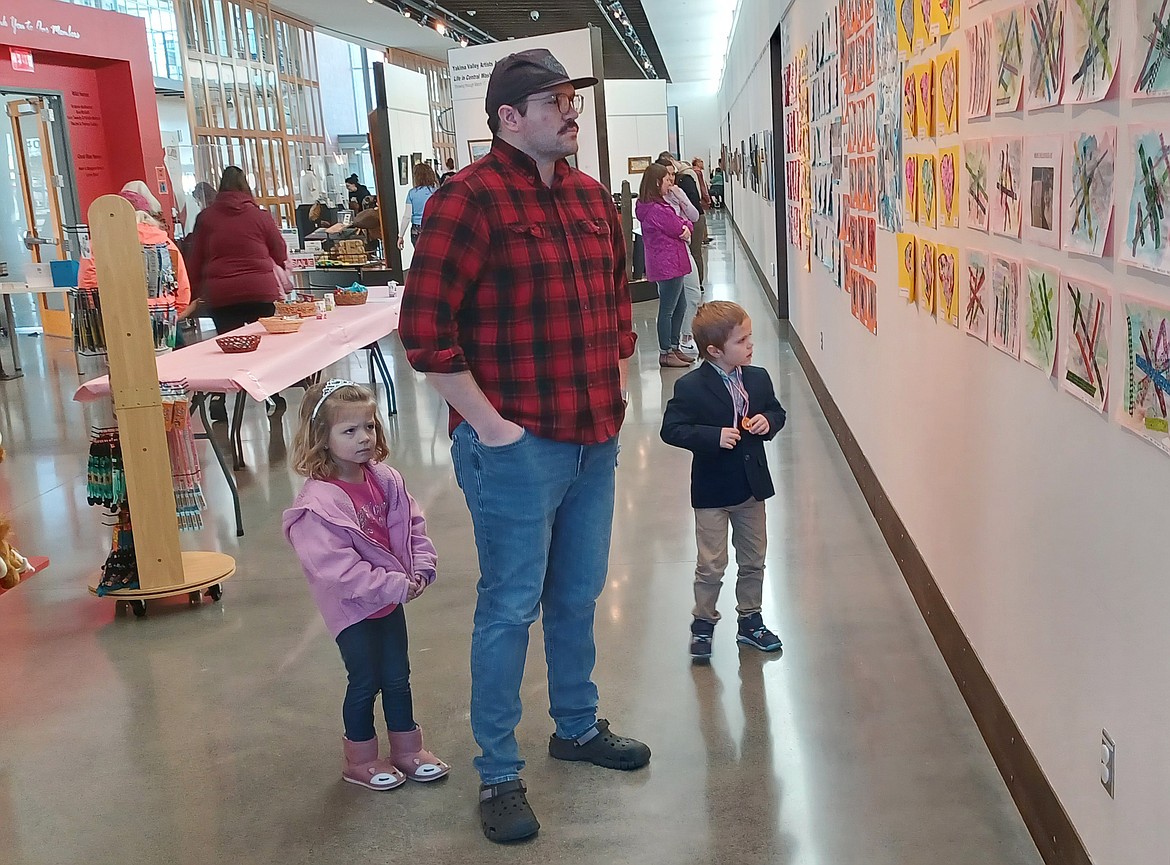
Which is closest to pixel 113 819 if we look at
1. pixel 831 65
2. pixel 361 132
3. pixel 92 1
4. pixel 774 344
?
pixel 831 65

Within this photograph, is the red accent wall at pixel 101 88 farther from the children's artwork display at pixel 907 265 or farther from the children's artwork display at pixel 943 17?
the children's artwork display at pixel 943 17

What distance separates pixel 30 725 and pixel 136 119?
12.1 m

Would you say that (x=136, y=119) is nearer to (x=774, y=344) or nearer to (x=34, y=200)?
(x=34, y=200)

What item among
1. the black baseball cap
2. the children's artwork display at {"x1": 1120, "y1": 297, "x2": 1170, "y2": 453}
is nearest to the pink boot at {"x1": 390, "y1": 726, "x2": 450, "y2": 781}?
the black baseball cap

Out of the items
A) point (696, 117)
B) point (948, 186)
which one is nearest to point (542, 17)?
point (696, 117)

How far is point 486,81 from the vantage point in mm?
11281

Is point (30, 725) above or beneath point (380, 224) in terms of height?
beneath

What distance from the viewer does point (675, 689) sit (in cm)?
343

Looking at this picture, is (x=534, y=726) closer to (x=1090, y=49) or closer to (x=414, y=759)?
(x=414, y=759)

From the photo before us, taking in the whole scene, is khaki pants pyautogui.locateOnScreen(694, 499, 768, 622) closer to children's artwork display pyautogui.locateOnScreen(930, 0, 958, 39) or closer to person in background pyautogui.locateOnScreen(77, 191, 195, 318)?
children's artwork display pyautogui.locateOnScreen(930, 0, 958, 39)

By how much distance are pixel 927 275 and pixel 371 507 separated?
198 cm

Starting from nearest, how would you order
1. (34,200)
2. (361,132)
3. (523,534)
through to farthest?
1. (523,534)
2. (34,200)
3. (361,132)

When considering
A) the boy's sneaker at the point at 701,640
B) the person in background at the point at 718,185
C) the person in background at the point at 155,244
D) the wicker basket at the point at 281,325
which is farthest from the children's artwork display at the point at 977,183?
the person in background at the point at 718,185

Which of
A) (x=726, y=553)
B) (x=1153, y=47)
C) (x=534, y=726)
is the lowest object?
(x=534, y=726)
